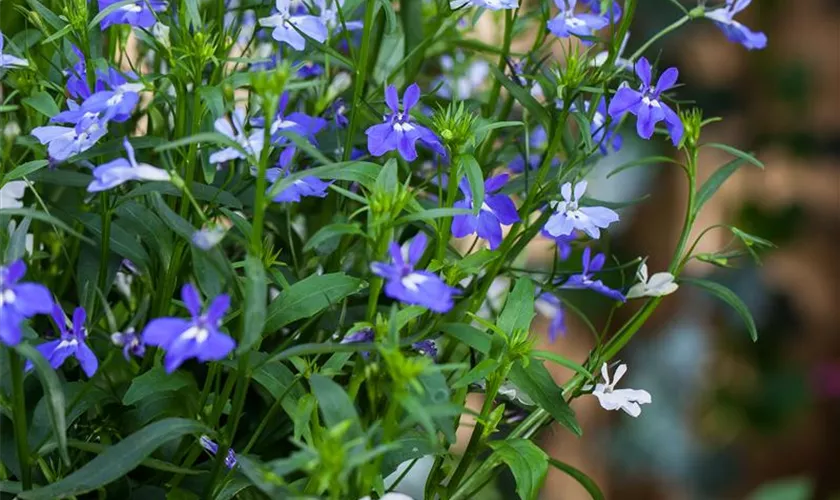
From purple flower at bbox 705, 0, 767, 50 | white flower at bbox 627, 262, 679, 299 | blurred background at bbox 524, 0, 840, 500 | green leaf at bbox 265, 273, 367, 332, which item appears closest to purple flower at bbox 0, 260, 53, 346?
green leaf at bbox 265, 273, 367, 332

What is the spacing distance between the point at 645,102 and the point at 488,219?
0.31 feet

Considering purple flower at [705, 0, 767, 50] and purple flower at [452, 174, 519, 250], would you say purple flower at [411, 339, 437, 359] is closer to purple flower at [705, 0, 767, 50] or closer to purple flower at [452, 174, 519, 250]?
purple flower at [452, 174, 519, 250]

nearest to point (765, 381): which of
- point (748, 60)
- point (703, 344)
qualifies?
point (703, 344)

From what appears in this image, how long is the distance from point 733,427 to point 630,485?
259mm

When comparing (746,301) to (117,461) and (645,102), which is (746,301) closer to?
(645,102)

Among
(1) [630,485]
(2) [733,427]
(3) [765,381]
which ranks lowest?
(1) [630,485]

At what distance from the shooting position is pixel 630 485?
2004mm

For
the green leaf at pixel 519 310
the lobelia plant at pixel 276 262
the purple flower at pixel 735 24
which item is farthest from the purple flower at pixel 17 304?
the purple flower at pixel 735 24

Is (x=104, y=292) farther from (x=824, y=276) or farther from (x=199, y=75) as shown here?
(x=824, y=276)

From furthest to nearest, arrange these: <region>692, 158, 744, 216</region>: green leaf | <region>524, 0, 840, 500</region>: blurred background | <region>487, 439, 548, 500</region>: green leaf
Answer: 1. <region>524, 0, 840, 500</region>: blurred background
2. <region>692, 158, 744, 216</region>: green leaf
3. <region>487, 439, 548, 500</region>: green leaf

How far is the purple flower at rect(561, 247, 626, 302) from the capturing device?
55 cm

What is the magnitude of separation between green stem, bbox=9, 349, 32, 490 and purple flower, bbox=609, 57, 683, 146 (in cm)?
Answer: 29

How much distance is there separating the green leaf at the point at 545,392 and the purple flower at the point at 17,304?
0.22 metres

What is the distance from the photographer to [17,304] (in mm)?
362
